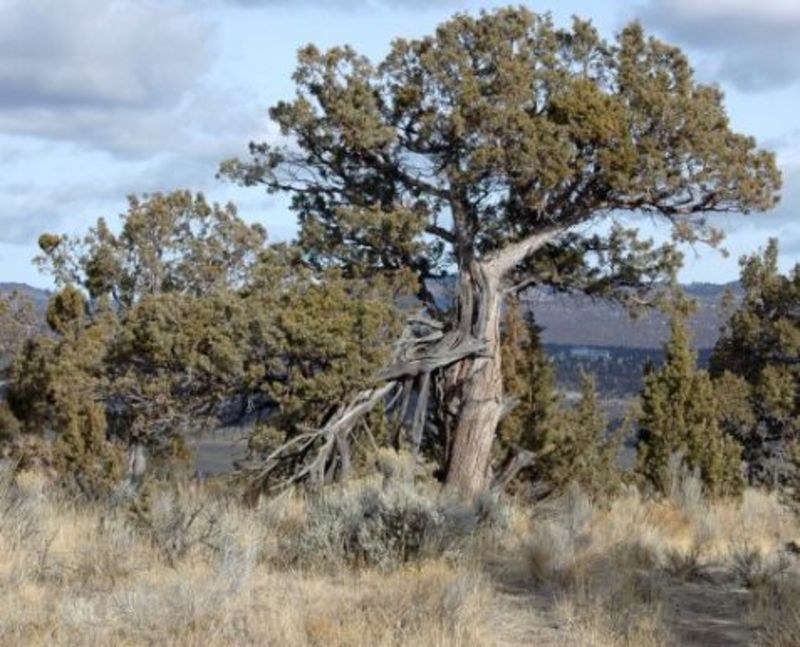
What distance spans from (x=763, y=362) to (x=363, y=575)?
71.5ft

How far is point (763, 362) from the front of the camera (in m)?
29.6

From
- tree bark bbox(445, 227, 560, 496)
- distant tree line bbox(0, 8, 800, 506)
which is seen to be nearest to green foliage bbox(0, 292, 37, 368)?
distant tree line bbox(0, 8, 800, 506)

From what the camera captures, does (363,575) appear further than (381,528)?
No

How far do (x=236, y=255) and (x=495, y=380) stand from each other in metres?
10.8

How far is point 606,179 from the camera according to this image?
51.3ft

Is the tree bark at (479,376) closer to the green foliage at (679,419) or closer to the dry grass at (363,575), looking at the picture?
the dry grass at (363,575)

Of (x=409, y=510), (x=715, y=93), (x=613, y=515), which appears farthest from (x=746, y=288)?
(x=409, y=510)

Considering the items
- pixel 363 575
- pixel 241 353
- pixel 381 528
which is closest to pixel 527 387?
pixel 241 353

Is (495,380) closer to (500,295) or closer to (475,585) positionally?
(500,295)

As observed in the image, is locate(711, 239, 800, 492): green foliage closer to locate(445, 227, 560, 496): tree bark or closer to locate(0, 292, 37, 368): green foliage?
locate(445, 227, 560, 496): tree bark

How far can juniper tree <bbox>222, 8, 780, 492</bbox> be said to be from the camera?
1543cm

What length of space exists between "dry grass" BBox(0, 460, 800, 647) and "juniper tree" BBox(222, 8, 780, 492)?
356cm

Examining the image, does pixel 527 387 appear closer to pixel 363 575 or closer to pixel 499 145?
pixel 499 145

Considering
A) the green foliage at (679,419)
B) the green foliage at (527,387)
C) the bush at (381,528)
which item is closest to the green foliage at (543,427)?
the green foliage at (527,387)
